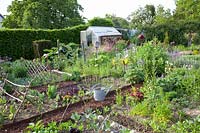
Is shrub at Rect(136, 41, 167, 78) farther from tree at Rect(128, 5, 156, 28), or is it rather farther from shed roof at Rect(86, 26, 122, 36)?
tree at Rect(128, 5, 156, 28)

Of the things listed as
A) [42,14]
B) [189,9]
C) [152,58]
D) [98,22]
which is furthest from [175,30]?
[42,14]

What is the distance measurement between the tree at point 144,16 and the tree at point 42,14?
7.36 m

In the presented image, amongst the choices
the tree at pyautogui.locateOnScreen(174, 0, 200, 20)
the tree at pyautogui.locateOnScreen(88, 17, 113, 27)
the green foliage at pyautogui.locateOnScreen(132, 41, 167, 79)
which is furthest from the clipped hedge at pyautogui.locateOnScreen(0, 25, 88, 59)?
the tree at pyautogui.locateOnScreen(174, 0, 200, 20)

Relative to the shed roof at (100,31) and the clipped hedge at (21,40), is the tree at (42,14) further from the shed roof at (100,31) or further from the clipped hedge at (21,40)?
the clipped hedge at (21,40)

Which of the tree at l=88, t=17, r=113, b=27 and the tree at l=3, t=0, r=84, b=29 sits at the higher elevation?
the tree at l=3, t=0, r=84, b=29

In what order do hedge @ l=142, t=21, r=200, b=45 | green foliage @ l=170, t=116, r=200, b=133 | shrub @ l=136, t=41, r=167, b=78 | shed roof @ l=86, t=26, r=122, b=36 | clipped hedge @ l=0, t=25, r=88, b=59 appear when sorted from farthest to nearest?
shed roof @ l=86, t=26, r=122, b=36
hedge @ l=142, t=21, r=200, b=45
clipped hedge @ l=0, t=25, r=88, b=59
shrub @ l=136, t=41, r=167, b=78
green foliage @ l=170, t=116, r=200, b=133

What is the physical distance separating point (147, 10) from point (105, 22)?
36.7 ft

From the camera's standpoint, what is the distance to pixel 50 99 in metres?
5.00

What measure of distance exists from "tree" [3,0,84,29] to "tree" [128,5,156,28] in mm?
7360

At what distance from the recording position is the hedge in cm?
1638

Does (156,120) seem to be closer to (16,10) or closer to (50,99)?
(50,99)

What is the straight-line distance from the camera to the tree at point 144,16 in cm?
2969

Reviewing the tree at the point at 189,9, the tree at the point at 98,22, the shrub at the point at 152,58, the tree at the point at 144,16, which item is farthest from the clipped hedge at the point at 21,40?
the tree at the point at 144,16

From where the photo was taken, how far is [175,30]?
16750mm
